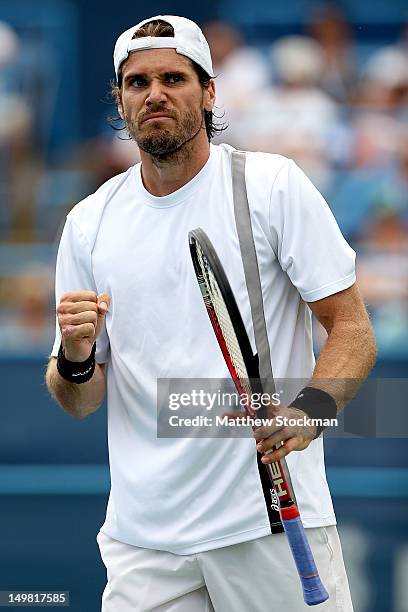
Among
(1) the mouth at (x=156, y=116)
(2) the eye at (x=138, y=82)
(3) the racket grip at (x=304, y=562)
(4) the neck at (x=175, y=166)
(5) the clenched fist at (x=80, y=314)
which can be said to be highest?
(2) the eye at (x=138, y=82)

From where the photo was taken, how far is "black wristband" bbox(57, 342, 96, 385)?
9.09ft

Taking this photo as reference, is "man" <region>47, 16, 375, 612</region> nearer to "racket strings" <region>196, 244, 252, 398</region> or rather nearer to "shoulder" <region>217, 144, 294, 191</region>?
"shoulder" <region>217, 144, 294, 191</region>

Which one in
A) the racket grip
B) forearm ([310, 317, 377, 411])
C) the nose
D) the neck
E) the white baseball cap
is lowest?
the racket grip

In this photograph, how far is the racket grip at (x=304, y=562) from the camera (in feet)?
8.02

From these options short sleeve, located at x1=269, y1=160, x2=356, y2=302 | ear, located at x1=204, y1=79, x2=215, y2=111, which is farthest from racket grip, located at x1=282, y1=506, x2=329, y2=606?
ear, located at x1=204, y1=79, x2=215, y2=111

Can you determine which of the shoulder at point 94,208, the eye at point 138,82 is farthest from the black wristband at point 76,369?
the eye at point 138,82

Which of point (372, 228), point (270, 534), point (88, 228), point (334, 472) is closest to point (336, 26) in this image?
point (372, 228)

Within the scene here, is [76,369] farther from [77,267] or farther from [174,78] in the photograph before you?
[174,78]

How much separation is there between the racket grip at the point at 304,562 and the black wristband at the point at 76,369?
1.98ft

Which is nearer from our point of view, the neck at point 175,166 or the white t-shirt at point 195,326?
the white t-shirt at point 195,326

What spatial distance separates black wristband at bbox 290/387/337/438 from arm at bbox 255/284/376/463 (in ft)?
0.06

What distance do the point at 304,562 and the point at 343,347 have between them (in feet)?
1.54

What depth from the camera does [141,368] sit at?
2760mm

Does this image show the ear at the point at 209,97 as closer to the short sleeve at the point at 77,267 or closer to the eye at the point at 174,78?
the eye at the point at 174,78
